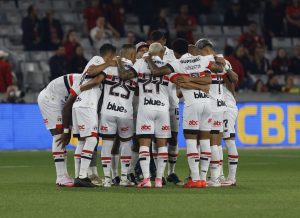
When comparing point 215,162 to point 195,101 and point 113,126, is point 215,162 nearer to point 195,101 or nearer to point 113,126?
point 195,101

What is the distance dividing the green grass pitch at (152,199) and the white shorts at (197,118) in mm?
934

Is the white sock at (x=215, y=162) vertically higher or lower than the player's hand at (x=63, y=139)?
lower

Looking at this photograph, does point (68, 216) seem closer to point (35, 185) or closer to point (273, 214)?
point (273, 214)

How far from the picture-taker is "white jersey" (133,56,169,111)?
15.2 m

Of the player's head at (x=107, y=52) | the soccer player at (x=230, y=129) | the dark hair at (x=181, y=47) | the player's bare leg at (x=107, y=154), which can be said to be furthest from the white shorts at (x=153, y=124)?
the soccer player at (x=230, y=129)

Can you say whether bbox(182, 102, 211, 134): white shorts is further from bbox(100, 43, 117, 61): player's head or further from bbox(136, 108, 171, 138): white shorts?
bbox(100, 43, 117, 61): player's head

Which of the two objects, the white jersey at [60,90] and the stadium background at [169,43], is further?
the stadium background at [169,43]

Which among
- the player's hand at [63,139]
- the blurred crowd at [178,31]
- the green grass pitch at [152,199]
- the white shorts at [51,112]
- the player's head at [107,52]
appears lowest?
the green grass pitch at [152,199]

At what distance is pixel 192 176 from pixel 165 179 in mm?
1548

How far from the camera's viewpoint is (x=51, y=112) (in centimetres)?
1576

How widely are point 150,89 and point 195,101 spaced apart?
696 millimetres

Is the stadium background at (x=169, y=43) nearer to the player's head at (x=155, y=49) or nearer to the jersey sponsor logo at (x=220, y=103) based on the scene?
the jersey sponsor logo at (x=220, y=103)

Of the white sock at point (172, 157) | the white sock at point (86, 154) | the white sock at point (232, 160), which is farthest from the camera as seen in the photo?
the white sock at point (172, 157)

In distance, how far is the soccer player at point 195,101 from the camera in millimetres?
15203
